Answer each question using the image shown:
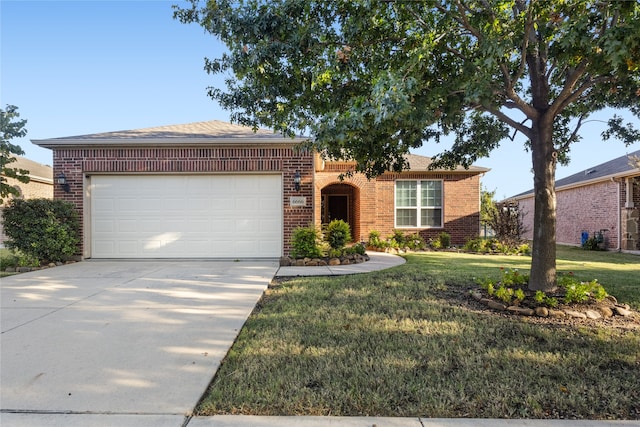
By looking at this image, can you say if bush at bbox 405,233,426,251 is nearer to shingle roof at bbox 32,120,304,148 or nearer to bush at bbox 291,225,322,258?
bush at bbox 291,225,322,258

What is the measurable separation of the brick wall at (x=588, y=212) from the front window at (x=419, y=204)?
3.75 metres

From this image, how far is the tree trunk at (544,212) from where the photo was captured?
480 cm

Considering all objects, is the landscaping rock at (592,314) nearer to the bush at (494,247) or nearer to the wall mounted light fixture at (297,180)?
the wall mounted light fixture at (297,180)

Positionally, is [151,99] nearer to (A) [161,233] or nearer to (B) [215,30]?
(A) [161,233]

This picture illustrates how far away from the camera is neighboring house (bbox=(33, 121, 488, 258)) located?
8992 millimetres

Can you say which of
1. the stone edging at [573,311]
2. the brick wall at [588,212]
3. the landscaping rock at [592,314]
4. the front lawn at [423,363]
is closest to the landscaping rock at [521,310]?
the stone edging at [573,311]

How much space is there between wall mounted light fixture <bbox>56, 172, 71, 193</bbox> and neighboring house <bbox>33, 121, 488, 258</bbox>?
0.07 m

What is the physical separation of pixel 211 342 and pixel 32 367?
4.74 ft

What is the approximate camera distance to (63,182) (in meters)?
8.91

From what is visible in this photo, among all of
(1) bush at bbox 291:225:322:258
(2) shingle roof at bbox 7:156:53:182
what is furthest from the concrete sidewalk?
(2) shingle roof at bbox 7:156:53:182

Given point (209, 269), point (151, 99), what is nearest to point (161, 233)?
point (209, 269)

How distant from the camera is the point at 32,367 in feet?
9.42

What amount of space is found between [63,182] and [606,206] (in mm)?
19849

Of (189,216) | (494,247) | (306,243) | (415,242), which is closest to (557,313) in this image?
(306,243)
